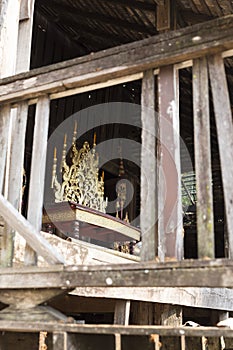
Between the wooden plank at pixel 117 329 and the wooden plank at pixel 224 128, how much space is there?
14.7 inches

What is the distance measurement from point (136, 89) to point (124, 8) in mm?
3483

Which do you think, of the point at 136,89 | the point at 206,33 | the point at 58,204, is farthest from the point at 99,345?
the point at 136,89

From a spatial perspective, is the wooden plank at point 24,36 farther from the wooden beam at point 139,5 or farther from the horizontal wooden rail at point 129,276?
the wooden beam at point 139,5

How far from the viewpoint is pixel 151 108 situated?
279 cm

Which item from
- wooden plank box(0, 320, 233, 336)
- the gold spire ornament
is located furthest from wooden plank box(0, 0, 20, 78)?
the gold spire ornament

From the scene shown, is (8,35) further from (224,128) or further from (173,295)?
(173,295)

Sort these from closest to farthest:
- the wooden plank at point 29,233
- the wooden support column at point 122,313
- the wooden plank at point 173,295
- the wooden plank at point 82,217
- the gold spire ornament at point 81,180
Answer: the wooden plank at point 29,233 → the wooden plank at point 173,295 → the wooden support column at point 122,313 → the wooden plank at point 82,217 → the gold spire ornament at point 81,180

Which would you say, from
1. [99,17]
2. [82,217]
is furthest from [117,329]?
[99,17]

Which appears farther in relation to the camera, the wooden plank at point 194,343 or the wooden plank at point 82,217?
the wooden plank at point 82,217

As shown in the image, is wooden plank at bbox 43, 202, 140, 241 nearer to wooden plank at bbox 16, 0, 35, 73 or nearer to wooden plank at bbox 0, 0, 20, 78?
wooden plank at bbox 16, 0, 35, 73

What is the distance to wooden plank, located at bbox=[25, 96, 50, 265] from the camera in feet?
9.67

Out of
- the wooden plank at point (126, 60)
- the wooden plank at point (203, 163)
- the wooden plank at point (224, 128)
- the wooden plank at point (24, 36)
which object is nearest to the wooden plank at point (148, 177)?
the wooden plank at point (126, 60)

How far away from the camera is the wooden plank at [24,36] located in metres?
4.18

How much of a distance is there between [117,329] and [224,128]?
114cm
